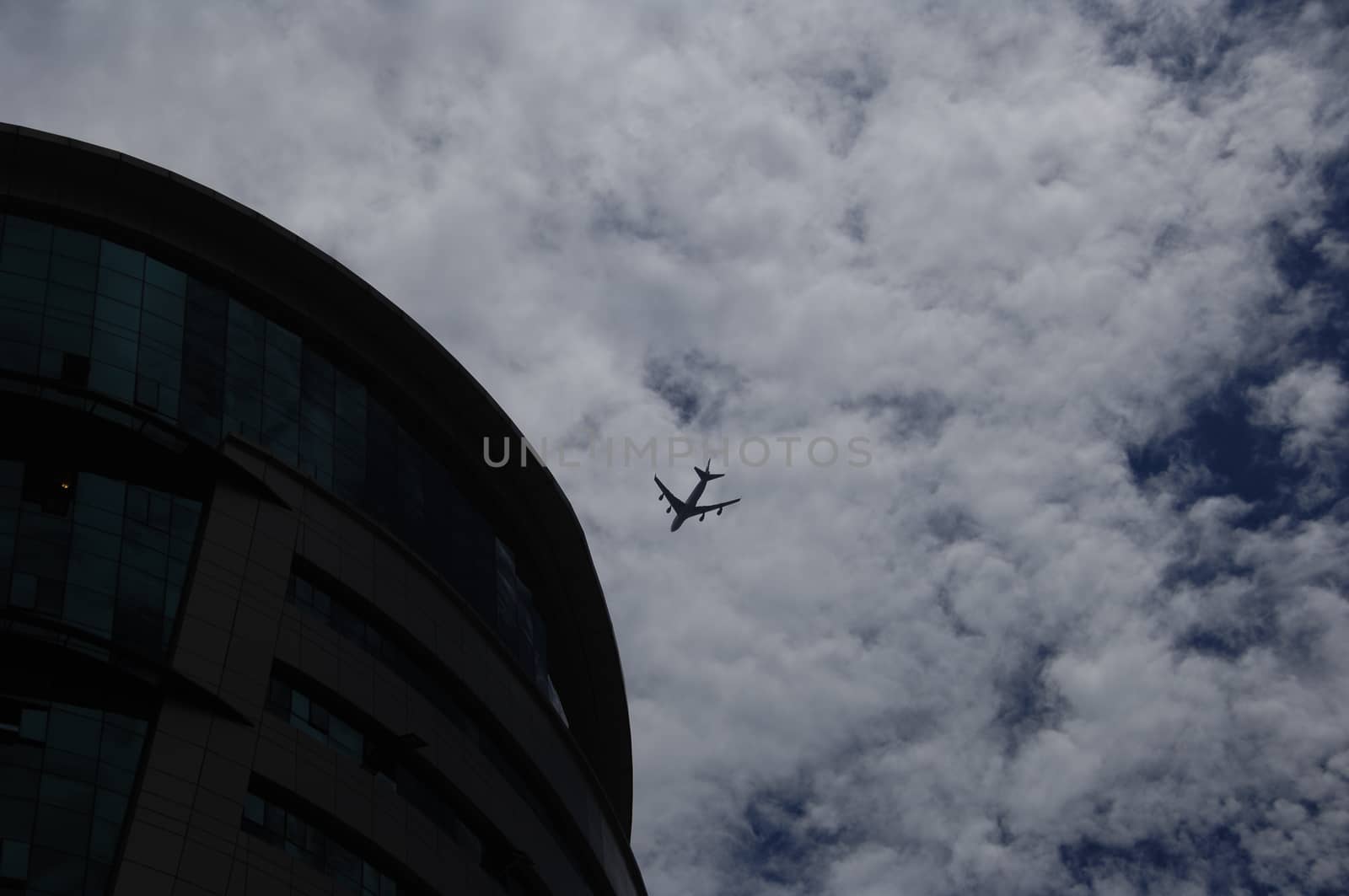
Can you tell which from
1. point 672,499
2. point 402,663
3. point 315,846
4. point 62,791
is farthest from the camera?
point 672,499

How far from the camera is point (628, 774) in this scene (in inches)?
2574

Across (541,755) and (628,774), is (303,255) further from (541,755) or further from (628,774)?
(628,774)

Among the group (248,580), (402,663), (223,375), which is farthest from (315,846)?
(223,375)

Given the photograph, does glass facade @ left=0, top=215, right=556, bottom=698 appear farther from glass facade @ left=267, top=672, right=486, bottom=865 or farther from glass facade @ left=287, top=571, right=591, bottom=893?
glass facade @ left=267, top=672, right=486, bottom=865

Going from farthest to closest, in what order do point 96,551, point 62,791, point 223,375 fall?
point 223,375 → point 96,551 → point 62,791

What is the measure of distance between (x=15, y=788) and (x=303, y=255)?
22.7m

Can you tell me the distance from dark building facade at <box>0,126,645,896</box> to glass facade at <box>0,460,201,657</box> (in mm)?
73

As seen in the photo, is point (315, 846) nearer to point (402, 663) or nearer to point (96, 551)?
point (402, 663)

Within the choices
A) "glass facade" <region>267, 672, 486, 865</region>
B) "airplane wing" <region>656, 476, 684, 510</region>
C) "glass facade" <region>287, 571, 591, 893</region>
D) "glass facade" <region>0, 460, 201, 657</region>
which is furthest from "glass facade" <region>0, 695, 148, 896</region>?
"airplane wing" <region>656, 476, 684, 510</region>

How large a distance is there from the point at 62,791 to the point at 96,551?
7.25m

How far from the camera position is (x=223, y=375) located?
46.4 meters

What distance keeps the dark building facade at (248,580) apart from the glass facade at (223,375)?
110 mm

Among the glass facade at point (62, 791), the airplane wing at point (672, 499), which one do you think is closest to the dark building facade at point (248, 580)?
the glass facade at point (62, 791)

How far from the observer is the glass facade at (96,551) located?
38344 millimetres
